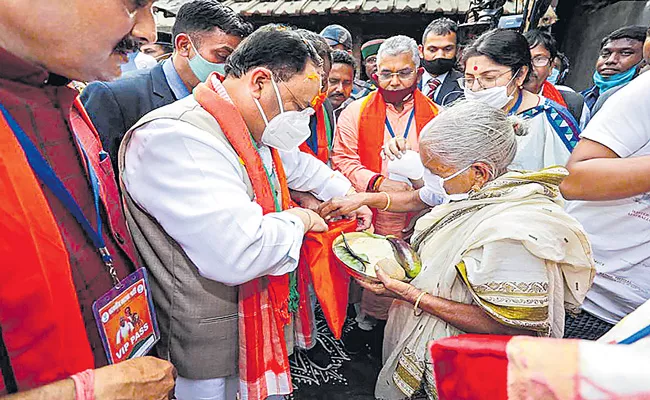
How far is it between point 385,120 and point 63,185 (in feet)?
8.10

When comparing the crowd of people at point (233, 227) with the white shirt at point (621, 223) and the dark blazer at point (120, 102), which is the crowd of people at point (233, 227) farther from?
the dark blazer at point (120, 102)

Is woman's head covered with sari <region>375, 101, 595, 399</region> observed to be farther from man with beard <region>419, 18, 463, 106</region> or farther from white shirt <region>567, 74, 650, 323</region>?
man with beard <region>419, 18, 463, 106</region>

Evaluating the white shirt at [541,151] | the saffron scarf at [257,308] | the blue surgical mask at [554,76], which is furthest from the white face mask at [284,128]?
the blue surgical mask at [554,76]

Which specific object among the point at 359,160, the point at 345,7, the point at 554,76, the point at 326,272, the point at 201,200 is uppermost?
the point at 345,7

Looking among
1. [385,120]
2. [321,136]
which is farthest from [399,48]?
[321,136]

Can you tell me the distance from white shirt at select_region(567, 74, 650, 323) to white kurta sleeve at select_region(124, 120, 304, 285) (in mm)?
1293

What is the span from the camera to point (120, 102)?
2.29 m

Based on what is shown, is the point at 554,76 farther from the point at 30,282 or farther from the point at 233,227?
the point at 30,282

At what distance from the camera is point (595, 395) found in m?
0.51

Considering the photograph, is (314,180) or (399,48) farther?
(399,48)

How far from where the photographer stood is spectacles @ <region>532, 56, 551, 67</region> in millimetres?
3473

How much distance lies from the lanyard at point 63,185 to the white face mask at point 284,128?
680 mm

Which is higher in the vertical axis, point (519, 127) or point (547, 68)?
point (547, 68)

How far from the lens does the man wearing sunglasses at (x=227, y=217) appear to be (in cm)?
131
